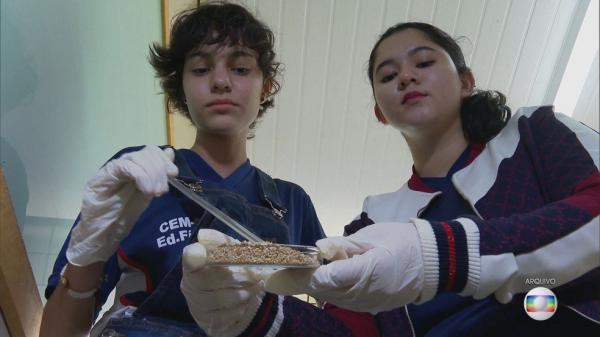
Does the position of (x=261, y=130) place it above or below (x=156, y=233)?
below

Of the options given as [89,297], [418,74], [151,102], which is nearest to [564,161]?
[418,74]

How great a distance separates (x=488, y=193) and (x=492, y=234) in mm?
209

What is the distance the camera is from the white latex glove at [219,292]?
0.62 meters

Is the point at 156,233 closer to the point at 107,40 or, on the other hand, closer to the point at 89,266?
the point at 89,266

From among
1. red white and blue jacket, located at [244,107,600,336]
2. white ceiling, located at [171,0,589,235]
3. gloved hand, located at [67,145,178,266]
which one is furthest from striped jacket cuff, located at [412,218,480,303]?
white ceiling, located at [171,0,589,235]

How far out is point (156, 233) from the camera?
2.85ft

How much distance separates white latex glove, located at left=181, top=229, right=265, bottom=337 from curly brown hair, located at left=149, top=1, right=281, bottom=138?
533mm

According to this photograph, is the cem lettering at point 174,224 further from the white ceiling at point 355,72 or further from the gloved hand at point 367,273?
the white ceiling at point 355,72

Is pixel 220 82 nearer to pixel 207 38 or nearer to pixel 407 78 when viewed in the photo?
pixel 207 38

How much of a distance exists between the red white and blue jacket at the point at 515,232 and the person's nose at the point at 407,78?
181mm

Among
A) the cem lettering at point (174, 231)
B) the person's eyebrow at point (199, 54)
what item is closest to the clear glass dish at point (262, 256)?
the cem lettering at point (174, 231)

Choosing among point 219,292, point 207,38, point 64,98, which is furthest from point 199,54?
point 219,292

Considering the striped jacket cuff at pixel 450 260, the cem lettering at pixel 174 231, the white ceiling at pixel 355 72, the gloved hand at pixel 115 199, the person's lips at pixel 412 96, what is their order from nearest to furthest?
1. the striped jacket cuff at pixel 450 260
2. the gloved hand at pixel 115 199
3. the cem lettering at pixel 174 231
4. the person's lips at pixel 412 96
5. the white ceiling at pixel 355 72

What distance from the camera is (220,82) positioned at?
96cm
